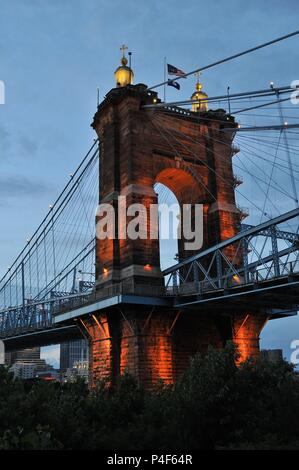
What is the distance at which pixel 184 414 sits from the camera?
2234cm

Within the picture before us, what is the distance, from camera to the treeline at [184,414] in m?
19.8

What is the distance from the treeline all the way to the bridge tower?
1363 cm

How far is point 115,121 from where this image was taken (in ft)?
159

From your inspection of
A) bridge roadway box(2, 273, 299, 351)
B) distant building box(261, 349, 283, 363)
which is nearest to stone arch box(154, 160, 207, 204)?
bridge roadway box(2, 273, 299, 351)

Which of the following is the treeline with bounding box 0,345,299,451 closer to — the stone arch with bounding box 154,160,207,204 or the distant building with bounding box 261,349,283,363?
the distant building with bounding box 261,349,283,363

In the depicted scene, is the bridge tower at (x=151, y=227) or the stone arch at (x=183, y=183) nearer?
the bridge tower at (x=151, y=227)

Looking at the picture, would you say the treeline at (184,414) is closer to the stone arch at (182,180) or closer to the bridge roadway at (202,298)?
the bridge roadway at (202,298)

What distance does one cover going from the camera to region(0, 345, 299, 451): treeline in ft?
65.1

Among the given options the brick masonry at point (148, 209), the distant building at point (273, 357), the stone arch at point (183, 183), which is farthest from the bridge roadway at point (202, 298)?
the stone arch at point (183, 183)

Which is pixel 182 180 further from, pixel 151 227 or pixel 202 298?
pixel 202 298

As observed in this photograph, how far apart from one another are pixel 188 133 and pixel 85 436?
36.8 m

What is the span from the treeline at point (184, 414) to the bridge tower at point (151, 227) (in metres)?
13.6

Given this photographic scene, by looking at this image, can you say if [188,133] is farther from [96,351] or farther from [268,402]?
[268,402]

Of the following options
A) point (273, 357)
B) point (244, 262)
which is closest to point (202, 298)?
point (244, 262)
